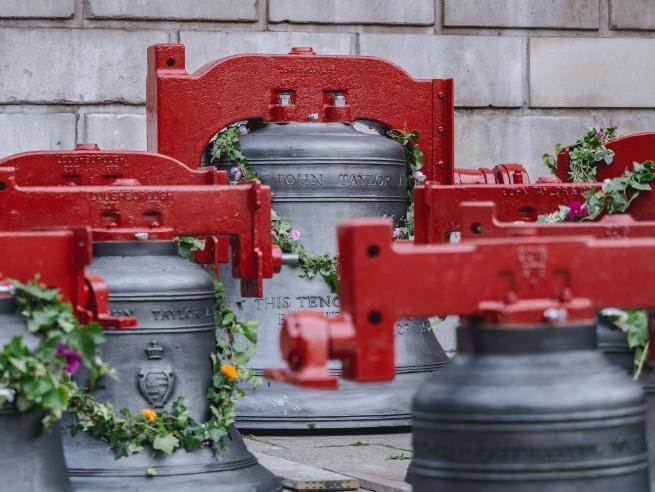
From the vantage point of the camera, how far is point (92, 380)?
4.83m

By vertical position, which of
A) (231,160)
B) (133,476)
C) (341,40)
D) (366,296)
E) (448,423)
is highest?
(341,40)

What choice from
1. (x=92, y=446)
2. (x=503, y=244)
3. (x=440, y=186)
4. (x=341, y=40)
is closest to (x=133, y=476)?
(x=92, y=446)

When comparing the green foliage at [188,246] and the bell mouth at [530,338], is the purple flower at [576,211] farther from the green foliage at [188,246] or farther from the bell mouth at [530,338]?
the bell mouth at [530,338]

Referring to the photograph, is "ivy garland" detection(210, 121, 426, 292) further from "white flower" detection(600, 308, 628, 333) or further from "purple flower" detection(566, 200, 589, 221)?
"white flower" detection(600, 308, 628, 333)

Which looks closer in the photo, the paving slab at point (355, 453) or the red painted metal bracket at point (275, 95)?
the paving slab at point (355, 453)

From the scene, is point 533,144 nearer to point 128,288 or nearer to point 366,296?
point 128,288

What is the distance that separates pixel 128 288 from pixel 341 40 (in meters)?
4.55

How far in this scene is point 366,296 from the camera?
305cm

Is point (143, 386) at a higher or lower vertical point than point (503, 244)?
lower

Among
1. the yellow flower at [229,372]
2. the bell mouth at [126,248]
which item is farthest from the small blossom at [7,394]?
the yellow flower at [229,372]

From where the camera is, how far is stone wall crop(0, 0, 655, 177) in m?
9.05

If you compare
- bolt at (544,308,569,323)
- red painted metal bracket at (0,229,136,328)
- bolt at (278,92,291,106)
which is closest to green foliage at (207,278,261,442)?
red painted metal bracket at (0,229,136,328)

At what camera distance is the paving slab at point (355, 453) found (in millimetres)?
5749

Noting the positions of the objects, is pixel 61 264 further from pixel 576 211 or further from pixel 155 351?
pixel 576 211
